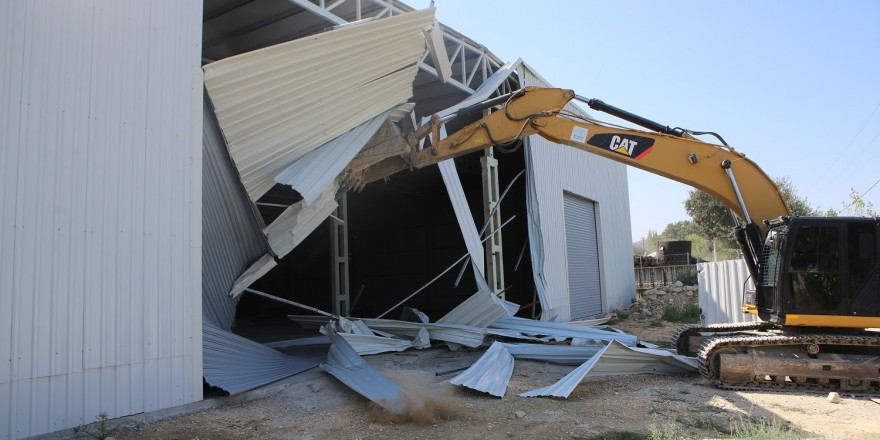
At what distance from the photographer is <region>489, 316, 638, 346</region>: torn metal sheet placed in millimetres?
9656

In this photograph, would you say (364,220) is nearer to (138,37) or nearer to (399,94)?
(399,94)

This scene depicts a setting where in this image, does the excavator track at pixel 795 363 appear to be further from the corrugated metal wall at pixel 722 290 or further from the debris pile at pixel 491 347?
the corrugated metal wall at pixel 722 290

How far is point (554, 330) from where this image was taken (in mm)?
9906

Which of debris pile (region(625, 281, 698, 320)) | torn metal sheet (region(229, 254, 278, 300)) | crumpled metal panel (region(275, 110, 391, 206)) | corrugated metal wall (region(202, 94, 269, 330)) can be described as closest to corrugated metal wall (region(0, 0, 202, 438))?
corrugated metal wall (region(202, 94, 269, 330))

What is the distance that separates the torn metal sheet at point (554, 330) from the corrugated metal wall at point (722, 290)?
4.53m

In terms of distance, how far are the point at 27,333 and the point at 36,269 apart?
0.51 meters

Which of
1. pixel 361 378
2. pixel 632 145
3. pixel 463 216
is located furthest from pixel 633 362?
pixel 463 216

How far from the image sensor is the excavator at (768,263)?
6781mm

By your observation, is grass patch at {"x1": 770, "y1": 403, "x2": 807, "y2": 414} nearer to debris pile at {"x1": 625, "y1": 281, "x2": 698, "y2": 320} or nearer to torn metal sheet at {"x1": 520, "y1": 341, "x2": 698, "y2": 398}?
torn metal sheet at {"x1": 520, "y1": 341, "x2": 698, "y2": 398}

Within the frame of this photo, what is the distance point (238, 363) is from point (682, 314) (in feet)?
48.0

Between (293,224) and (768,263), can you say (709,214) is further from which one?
(293,224)

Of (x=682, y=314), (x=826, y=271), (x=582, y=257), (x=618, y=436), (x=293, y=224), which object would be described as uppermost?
(x=293, y=224)

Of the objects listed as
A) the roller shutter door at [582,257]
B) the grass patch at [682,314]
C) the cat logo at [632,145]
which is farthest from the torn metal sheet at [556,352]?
the grass patch at [682,314]

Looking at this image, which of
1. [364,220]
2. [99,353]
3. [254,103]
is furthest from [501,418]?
[364,220]
